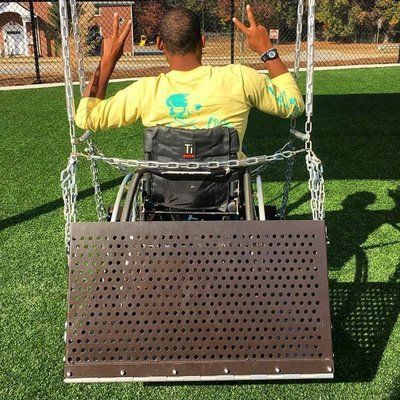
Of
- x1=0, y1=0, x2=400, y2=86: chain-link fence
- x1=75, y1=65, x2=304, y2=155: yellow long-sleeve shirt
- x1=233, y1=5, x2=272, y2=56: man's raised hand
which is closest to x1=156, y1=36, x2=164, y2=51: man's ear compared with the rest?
x1=75, y1=65, x2=304, y2=155: yellow long-sleeve shirt

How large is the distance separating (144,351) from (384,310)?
5.33 ft

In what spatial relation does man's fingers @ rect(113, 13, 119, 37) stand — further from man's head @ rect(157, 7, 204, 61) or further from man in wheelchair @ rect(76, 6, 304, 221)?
man's head @ rect(157, 7, 204, 61)

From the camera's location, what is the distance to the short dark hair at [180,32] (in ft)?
8.64

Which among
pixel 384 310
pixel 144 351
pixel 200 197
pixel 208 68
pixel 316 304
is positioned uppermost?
pixel 208 68

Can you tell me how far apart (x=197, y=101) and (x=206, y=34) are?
15.4 metres

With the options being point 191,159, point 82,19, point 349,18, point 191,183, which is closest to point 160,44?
point 191,159

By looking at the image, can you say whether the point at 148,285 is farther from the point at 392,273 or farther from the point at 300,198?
the point at 300,198

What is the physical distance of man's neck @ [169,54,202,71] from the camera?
2.70 metres

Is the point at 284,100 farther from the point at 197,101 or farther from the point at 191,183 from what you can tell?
the point at 191,183

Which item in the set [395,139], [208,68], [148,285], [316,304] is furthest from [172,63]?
[395,139]

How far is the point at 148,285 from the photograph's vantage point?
7.86 ft

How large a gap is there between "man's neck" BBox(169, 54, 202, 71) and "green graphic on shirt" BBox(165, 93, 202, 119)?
156 mm

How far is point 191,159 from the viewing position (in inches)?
107

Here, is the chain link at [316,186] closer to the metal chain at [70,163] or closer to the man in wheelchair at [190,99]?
the man in wheelchair at [190,99]
